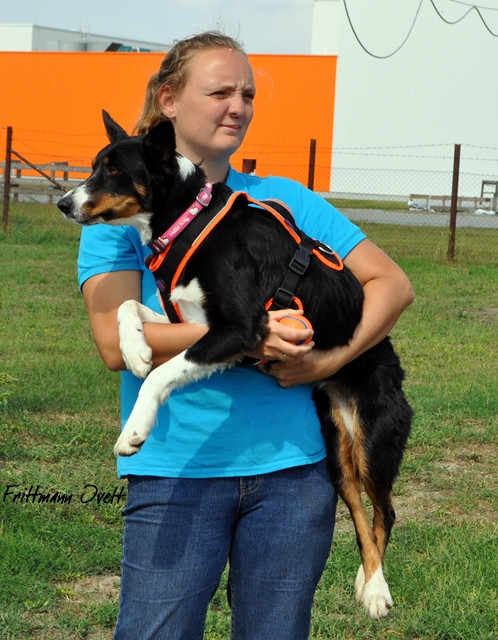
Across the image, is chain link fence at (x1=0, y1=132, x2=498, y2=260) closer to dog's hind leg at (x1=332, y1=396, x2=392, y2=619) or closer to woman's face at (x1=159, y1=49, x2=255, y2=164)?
dog's hind leg at (x1=332, y1=396, x2=392, y2=619)

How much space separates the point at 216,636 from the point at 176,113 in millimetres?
2135

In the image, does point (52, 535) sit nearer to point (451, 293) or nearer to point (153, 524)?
point (153, 524)

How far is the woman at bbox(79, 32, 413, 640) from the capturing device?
2438 mm

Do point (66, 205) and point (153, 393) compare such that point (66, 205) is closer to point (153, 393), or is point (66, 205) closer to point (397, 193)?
point (153, 393)

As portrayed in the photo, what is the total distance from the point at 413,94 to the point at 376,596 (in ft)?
109

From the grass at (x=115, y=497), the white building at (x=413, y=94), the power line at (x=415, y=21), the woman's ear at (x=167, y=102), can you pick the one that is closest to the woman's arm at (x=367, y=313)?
the woman's ear at (x=167, y=102)

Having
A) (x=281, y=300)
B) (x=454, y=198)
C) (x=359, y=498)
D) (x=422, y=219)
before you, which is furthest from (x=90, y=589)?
(x=422, y=219)

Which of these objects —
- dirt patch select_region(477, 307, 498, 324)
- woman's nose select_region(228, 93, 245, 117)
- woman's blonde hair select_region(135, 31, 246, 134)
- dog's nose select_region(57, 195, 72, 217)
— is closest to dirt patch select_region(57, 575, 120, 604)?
dog's nose select_region(57, 195, 72, 217)

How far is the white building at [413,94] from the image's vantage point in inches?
1324

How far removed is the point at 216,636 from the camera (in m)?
3.76

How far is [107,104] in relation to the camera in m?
35.9

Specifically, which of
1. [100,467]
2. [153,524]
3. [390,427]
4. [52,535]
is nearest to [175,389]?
[153,524]

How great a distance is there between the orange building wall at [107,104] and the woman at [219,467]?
28.4m

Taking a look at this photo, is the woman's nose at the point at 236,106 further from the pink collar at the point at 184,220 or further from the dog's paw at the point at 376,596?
the dog's paw at the point at 376,596
